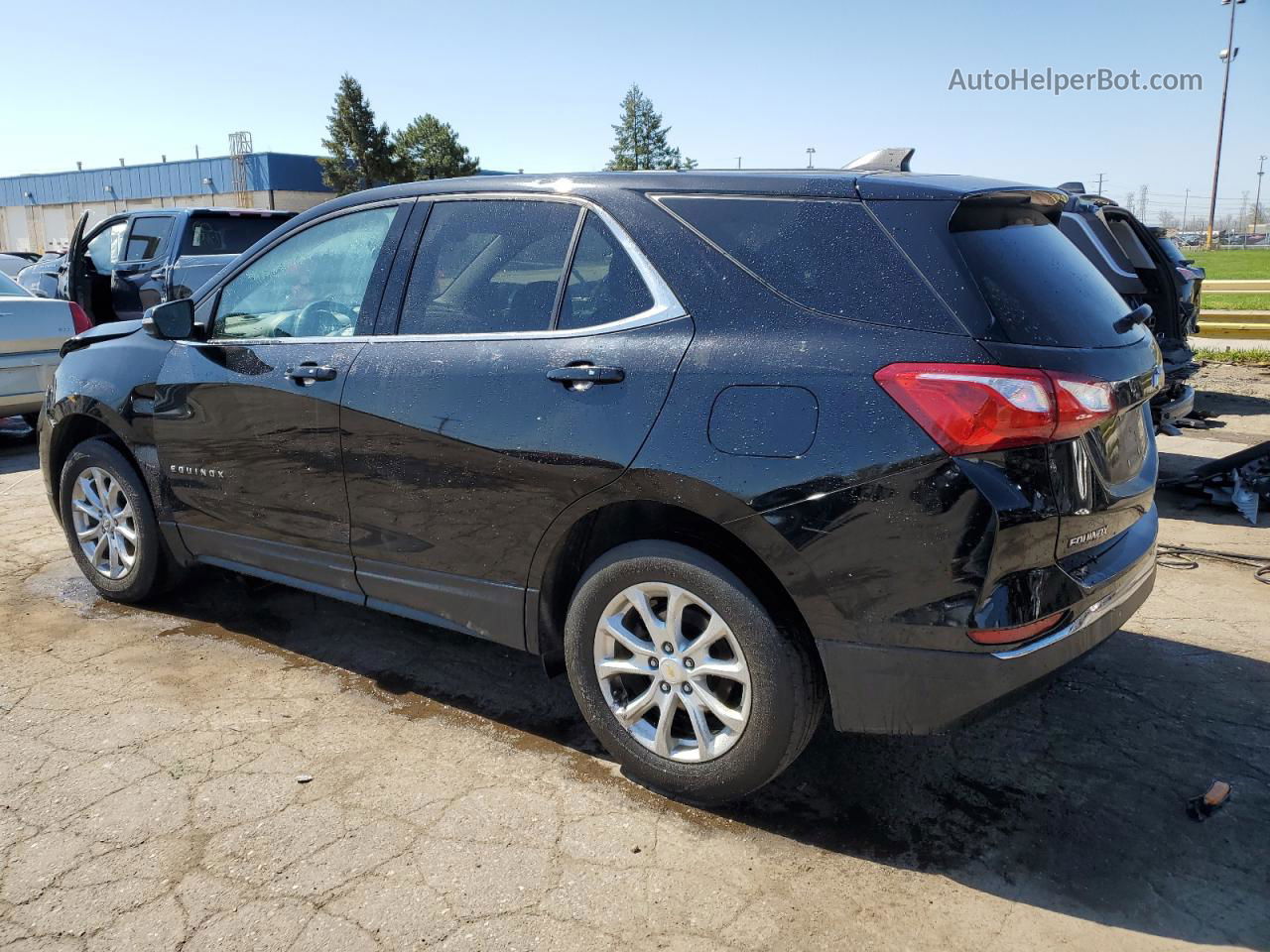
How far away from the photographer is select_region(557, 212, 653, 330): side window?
3.00 metres

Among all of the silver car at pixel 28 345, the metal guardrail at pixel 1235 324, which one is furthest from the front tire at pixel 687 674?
the metal guardrail at pixel 1235 324

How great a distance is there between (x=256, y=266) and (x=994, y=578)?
10.5 ft

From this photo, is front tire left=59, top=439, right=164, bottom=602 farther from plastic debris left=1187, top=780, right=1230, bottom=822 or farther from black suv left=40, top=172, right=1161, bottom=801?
plastic debris left=1187, top=780, right=1230, bottom=822

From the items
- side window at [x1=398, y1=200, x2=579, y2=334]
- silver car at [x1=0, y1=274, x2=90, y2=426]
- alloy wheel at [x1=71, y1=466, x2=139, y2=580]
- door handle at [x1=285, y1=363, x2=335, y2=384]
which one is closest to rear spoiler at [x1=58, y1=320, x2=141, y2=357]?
alloy wheel at [x1=71, y1=466, x2=139, y2=580]

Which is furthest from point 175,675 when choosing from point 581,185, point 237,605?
point 581,185

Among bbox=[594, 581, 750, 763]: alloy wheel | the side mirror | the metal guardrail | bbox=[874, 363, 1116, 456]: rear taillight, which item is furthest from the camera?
the metal guardrail

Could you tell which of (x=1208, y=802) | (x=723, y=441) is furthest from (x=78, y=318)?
(x=1208, y=802)

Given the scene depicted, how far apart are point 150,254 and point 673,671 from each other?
1046cm

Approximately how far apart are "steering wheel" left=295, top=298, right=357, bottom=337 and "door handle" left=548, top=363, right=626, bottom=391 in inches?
42.3

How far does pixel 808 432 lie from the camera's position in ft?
8.43

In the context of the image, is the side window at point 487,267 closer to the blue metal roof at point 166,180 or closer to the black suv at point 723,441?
the black suv at point 723,441

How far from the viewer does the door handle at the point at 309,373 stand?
361cm

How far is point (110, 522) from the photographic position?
4.65m

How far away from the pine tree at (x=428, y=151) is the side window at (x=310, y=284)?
44825 millimetres
